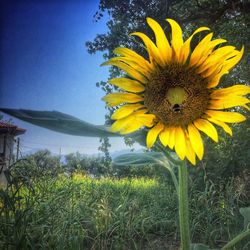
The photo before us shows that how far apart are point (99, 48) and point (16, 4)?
0.28m

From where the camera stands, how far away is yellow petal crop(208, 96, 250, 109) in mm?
448

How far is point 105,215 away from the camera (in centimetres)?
127

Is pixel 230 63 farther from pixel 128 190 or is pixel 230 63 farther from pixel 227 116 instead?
pixel 128 190

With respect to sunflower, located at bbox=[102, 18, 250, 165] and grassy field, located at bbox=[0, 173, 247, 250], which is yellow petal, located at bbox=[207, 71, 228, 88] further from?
grassy field, located at bbox=[0, 173, 247, 250]

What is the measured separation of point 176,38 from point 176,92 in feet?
0.24

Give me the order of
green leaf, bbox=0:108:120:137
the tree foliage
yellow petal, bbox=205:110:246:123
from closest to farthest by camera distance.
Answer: green leaf, bbox=0:108:120:137
yellow petal, bbox=205:110:246:123
the tree foliage

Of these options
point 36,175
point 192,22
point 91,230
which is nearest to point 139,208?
point 91,230

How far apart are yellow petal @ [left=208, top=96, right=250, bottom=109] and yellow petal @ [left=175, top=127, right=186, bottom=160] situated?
49mm

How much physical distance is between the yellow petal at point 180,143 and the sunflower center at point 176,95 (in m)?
0.01

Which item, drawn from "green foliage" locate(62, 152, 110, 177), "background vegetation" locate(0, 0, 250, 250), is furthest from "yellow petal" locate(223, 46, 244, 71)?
"green foliage" locate(62, 152, 110, 177)

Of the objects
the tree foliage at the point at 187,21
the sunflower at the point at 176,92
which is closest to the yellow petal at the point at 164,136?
the sunflower at the point at 176,92

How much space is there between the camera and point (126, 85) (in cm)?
49

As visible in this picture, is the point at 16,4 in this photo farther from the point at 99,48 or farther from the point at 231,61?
the point at 231,61

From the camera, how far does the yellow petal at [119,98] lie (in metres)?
0.47
